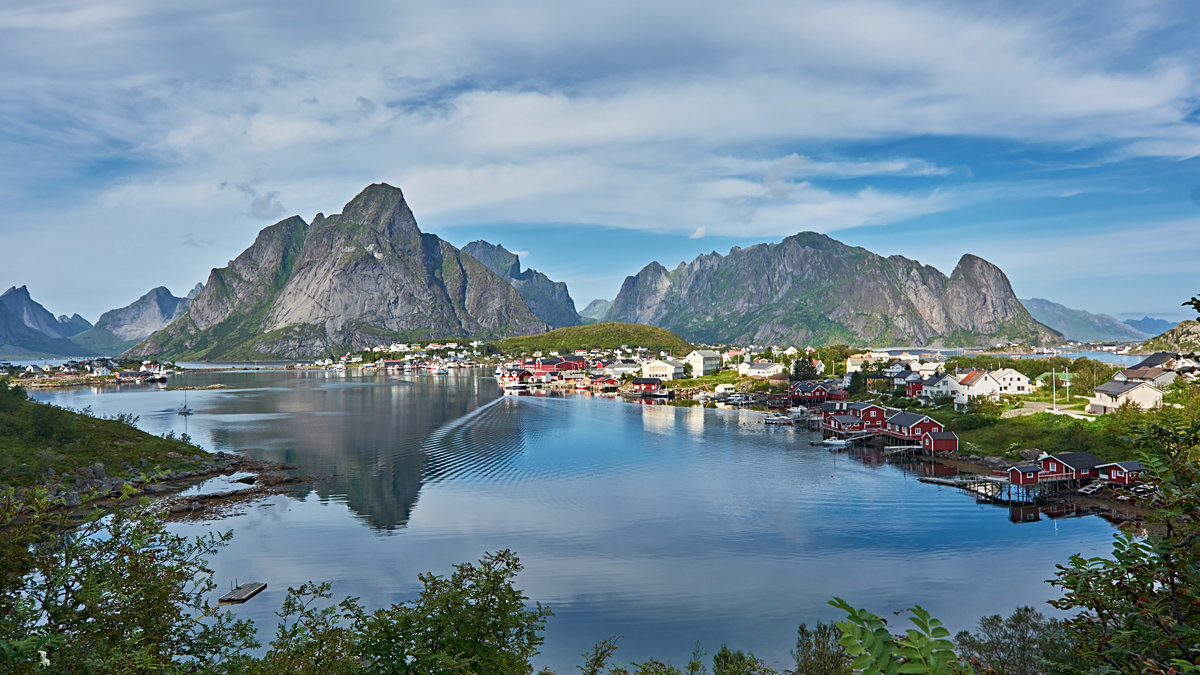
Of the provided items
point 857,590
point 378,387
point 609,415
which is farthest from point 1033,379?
point 378,387

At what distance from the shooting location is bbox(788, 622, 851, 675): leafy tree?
14.5 m

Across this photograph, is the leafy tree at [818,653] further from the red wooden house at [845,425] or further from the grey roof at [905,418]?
the red wooden house at [845,425]

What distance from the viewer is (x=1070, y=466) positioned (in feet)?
112

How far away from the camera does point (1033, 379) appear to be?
2655 inches

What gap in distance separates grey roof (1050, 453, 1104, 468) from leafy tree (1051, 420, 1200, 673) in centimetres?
3605

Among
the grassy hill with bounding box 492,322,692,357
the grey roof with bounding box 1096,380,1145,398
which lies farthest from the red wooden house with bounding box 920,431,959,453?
the grassy hill with bounding box 492,322,692,357

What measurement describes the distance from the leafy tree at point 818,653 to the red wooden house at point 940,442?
32195 millimetres

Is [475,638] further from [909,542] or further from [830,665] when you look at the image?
[909,542]

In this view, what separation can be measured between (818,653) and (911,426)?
3699 cm

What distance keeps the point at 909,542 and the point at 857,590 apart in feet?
21.1

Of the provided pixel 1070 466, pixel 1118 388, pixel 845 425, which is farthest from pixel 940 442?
pixel 1118 388

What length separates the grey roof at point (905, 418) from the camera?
158ft

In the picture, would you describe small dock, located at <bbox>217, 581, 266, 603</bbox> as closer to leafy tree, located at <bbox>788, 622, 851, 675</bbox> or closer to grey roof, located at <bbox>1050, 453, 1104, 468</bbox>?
leafy tree, located at <bbox>788, 622, 851, 675</bbox>

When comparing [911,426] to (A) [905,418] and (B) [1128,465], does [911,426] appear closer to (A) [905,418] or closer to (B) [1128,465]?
(A) [905,418]
